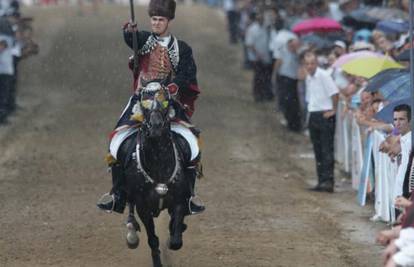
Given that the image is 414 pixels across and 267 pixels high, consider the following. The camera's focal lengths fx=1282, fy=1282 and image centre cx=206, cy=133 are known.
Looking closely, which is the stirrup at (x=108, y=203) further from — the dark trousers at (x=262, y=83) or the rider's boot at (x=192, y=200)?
the dark trousers at (x=262, y=83)

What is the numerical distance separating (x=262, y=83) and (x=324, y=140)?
33.5ft

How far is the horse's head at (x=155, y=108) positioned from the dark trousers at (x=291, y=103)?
1199 centimetres

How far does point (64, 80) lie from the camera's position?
31.7 meters

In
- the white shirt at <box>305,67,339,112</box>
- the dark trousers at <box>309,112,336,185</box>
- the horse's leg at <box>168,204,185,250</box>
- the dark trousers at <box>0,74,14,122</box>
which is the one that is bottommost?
the dark trousers at <box>0,74,14,122</box>

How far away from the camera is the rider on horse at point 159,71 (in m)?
12.9

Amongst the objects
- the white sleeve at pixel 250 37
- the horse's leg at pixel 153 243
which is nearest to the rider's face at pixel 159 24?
the horse's leg at pixel 153 243

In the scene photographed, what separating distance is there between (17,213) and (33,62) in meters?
18.1

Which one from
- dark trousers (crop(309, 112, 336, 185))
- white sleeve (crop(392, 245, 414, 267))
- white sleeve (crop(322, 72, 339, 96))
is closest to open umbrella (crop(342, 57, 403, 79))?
white sleeve (crop(322, 72, 339, 96))

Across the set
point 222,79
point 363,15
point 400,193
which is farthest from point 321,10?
point 400,193

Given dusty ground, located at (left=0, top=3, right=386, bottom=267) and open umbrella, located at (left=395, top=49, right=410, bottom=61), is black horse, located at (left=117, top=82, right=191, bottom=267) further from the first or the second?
open umbrella, located at (left=395, top=49, right=410, bottom=61)

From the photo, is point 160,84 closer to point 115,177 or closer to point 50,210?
point 115,177

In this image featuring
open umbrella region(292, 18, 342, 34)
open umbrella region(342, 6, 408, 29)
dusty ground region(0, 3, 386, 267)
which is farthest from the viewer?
open umbrella region(292, 18, 342, 34)

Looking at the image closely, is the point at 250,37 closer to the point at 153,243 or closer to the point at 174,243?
the point at 153,243

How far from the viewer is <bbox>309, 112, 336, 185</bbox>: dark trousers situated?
723 inches
